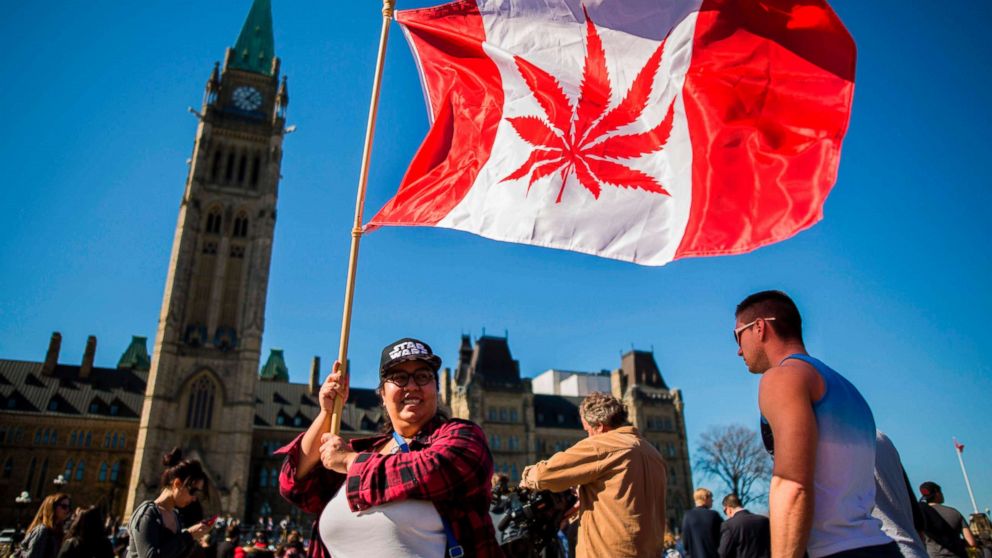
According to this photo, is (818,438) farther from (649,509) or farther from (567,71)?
(567,71)

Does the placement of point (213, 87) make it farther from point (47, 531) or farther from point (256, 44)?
point (47, 531)

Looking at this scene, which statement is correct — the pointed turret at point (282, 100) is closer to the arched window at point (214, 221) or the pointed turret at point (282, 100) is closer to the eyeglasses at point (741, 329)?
the arched window at point (214, 221)

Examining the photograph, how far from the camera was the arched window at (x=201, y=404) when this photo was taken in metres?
46.9

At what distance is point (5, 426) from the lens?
49.7 m

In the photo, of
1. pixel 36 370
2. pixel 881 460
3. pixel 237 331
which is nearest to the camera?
pixel 881 460

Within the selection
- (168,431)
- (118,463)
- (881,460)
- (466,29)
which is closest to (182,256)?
(168,431)

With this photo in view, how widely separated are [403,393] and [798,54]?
13.2ft

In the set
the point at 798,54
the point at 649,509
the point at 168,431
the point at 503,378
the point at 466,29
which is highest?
the point at 503,378

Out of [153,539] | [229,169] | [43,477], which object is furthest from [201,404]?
[153,539]

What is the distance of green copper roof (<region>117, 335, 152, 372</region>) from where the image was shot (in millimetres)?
64750

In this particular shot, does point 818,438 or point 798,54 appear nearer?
point 818,438

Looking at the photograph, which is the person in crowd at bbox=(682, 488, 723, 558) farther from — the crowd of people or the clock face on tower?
the clock face on tower

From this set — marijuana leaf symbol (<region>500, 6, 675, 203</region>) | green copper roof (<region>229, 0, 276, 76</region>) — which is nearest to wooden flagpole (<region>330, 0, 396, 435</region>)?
marijuana leaf symbol (<region>500, 6, 675, 203</region>)

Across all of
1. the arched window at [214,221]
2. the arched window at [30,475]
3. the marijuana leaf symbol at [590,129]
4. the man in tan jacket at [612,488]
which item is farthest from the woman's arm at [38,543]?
the arched window at [30,475]
